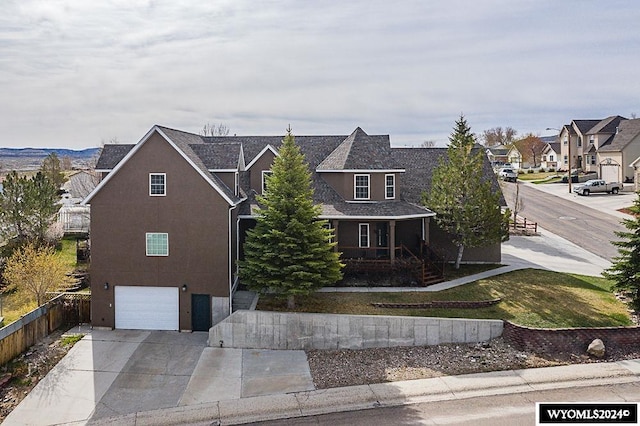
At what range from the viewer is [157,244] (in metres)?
21.9

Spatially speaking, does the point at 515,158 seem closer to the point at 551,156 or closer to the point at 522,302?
the point at 551,156

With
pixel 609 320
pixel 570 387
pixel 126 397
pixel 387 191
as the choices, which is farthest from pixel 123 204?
pixel 609 320

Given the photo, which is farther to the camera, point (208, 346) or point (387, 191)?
point (387, 191)

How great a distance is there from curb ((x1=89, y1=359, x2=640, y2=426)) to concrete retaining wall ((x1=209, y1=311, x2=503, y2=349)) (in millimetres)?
2523

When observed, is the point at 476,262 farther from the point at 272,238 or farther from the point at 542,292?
the point at 272,238

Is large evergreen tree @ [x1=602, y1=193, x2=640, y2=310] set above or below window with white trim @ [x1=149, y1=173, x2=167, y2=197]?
A: below

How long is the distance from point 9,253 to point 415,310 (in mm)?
24158

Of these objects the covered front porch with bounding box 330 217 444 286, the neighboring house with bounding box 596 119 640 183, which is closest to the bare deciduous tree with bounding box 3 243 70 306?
the covered front porch with bounding box 330 217 444 286

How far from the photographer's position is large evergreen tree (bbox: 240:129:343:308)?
2050cm

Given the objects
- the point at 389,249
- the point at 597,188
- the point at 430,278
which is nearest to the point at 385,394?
the point at 430,278

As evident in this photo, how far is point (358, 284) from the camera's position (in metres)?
Result: 24.7

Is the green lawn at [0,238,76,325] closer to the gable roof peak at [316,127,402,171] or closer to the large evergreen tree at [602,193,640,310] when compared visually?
the gable roof peak at [316,127,402,171]

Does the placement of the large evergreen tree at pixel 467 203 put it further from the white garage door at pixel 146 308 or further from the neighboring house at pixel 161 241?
the white garage door at pixel 146 308

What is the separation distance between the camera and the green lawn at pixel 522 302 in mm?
20078
